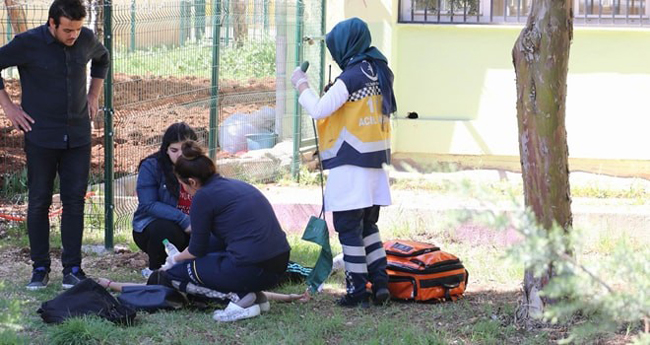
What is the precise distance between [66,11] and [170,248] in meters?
1.60

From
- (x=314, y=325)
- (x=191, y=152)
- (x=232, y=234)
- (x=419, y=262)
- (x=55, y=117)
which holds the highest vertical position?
(x=55, y=117)

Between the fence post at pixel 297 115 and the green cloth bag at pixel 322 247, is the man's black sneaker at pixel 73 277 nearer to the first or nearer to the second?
the green cloth bag at pixel 322 247

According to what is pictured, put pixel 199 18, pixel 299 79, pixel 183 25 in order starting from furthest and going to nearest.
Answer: pixel 199 18, pixel 183 25, pixel 299 79

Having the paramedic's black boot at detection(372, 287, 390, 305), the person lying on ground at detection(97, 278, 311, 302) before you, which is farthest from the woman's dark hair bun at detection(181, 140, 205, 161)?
the paramedic's black boot at detection(372, 287, 390, 305)

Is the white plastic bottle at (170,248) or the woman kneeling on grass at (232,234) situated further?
the white plastic bottle at (170,248)

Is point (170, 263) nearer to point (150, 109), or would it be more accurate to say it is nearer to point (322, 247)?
point (322, 247)

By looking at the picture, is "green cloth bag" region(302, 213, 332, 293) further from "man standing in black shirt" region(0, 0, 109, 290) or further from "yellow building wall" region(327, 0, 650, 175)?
"yellow building wall" region(327, 0, 650, 175)

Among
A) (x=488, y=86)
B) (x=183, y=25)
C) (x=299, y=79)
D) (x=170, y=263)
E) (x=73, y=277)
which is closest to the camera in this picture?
(x=299, y=79)

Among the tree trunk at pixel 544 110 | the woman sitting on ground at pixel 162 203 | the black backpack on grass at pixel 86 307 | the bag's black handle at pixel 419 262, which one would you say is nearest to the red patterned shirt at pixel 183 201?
the woman sitting on ground at pixel 162 203

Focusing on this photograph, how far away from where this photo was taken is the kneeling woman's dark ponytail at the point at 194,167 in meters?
5.56

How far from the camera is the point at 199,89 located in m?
8.60

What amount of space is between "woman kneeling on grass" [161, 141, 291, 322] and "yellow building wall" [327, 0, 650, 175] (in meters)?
4.49

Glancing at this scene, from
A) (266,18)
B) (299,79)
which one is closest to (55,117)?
(299,79)

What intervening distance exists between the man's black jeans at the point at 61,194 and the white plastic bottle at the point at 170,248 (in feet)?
1.83
